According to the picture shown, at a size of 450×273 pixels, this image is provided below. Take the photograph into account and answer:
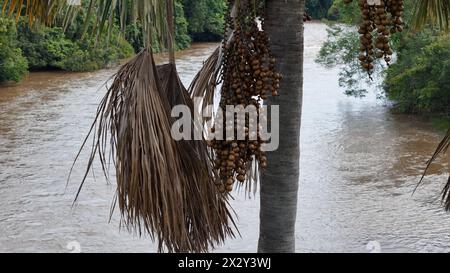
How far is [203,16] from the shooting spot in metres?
28.7

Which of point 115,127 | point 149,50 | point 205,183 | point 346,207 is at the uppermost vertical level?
point 149,50

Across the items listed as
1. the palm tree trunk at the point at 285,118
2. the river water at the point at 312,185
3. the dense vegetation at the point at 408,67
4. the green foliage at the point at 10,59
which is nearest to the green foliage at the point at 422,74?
the dense vegetation at the point at 408,67

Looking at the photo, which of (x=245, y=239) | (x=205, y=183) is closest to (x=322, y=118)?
(x=245, y=239)

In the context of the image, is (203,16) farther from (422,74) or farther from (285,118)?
(285,118)

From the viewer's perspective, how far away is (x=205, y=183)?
319 cm

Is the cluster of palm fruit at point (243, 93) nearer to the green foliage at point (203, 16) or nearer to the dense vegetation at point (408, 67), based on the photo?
the dense vegetation at point (408, 67)

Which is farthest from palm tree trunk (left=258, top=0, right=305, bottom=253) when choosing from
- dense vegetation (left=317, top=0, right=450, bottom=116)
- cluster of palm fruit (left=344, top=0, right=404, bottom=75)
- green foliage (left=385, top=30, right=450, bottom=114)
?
green foliage (left=385, top=30, right=450, bottom=114)

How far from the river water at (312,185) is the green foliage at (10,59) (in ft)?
3.24

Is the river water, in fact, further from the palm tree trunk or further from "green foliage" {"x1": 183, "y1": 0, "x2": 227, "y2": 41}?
"green foliage" {"x1": 183, "y1": 0, "x2": 227, "y2": 41}

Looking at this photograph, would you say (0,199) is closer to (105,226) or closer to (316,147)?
(105,226)

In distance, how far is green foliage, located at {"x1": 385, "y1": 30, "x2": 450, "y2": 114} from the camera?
1511 cm

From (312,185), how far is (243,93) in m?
10.2
